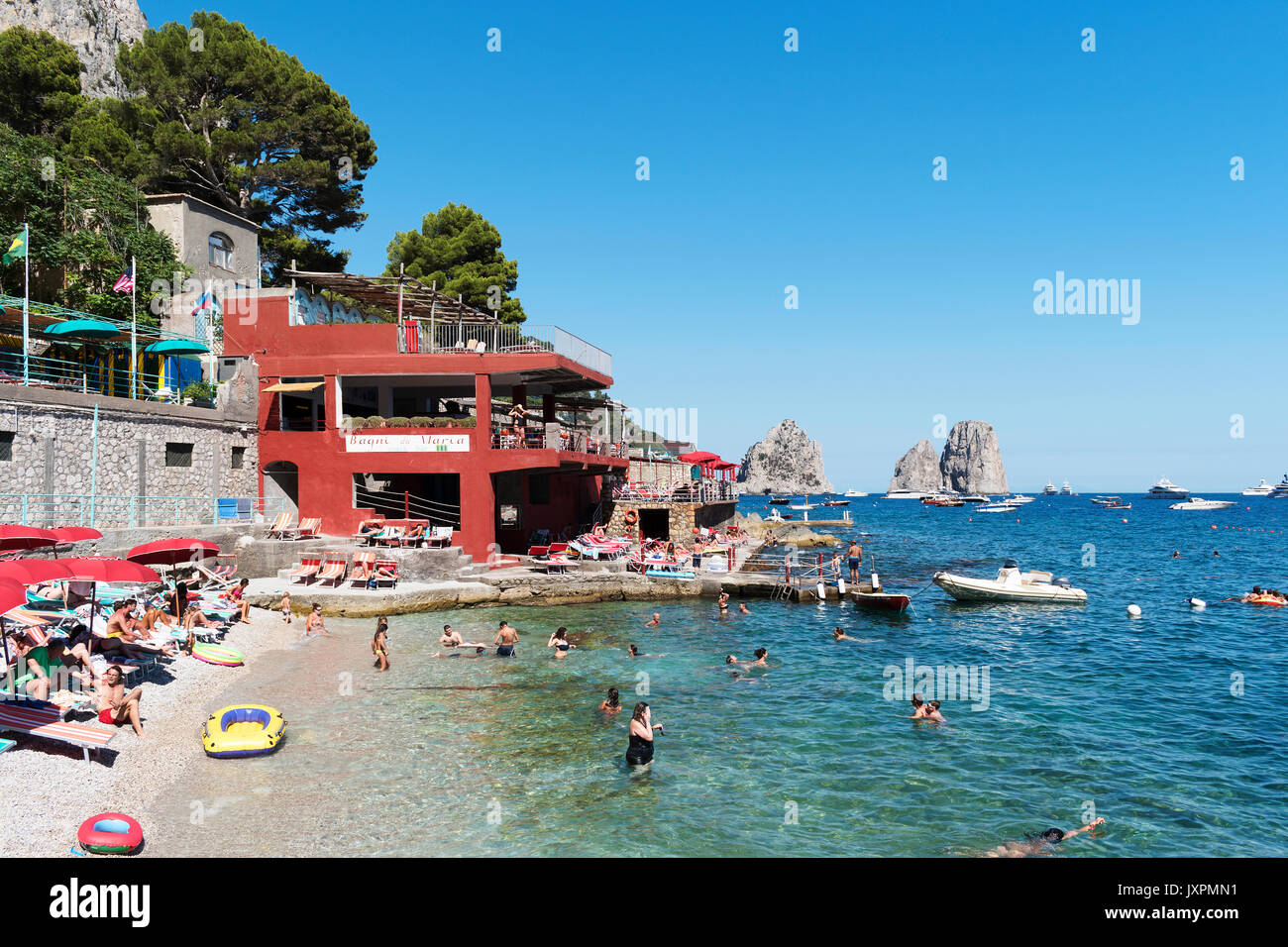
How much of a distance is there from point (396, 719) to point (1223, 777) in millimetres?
15773

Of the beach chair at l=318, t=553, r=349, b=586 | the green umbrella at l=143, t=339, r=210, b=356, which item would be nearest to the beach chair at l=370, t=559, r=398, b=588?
the beach chair at l=318, t=553, r=349, b=586

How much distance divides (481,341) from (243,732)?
20860mm

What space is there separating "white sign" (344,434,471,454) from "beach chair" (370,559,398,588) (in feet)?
17.3

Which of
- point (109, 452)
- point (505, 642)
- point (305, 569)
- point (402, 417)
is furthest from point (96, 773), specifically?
point (402, 417)

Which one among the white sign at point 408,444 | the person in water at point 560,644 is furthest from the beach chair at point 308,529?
the person in water at point 560,644

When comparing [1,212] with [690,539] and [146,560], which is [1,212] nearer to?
[146,560]

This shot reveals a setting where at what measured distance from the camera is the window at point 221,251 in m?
35.5

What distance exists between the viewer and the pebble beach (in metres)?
9.50

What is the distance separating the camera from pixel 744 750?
1434 centimetres

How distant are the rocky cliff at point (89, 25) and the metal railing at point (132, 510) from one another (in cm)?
5771

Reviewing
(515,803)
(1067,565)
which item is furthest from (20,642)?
(1067,565)

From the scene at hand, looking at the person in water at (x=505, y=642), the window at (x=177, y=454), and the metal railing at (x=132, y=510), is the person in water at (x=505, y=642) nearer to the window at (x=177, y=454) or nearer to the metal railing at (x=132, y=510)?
the metal railing at (x=132, y=510)

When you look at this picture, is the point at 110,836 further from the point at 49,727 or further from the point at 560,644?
the point at 560,644

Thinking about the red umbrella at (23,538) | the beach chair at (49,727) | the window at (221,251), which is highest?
the window at (221,251)
